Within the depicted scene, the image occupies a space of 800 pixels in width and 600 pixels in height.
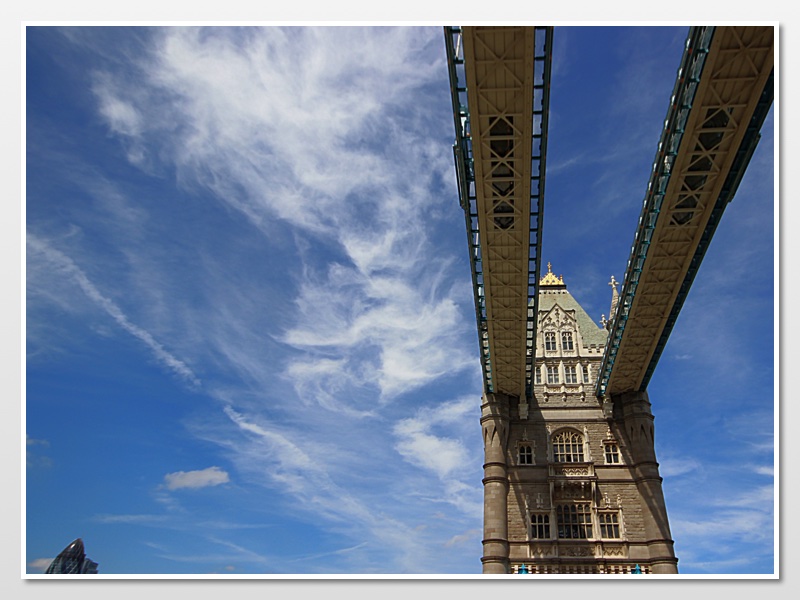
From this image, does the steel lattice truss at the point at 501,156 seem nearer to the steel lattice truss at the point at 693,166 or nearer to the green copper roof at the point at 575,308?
the steel lattice truss at the point at 693,166

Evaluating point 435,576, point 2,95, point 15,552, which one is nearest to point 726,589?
point 435,576

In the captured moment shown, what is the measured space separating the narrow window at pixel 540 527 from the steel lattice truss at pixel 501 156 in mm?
12601

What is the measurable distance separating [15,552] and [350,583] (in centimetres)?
930

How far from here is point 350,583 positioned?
17844mm

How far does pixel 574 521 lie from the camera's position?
4262cm

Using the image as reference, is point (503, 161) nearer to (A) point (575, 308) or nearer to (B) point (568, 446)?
(B) point (568, 446)

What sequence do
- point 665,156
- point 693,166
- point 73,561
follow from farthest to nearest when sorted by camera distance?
point 693,166 < point 665,156 < point 73,561

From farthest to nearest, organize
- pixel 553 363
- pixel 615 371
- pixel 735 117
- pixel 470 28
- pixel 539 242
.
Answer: pixel 553 363, pixel 615 371, pixel 539 242, pixel 735 117, pixel 470 28

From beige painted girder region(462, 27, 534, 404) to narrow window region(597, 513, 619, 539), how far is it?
13435mm

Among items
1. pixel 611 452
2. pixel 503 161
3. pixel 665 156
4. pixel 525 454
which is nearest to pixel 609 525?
pixel 611 452

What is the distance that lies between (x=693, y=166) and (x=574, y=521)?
26037 millimetres

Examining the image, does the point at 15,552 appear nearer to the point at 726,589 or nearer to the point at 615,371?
the point at 726,589

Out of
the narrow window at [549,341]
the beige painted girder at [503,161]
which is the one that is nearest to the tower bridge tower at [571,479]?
the narrow window at [549,341]

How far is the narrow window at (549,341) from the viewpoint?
165ft
